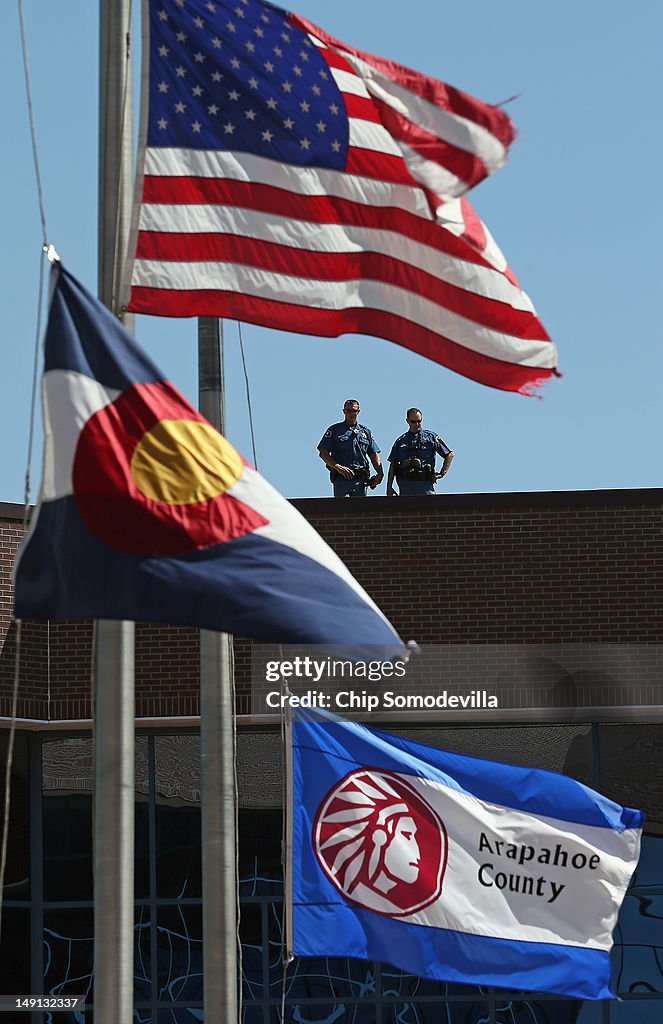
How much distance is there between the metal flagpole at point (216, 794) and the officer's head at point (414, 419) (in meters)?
8.15

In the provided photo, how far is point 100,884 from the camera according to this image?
27.2 feet

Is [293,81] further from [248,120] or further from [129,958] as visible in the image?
[129,958]

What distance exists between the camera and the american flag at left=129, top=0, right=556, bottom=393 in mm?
9266

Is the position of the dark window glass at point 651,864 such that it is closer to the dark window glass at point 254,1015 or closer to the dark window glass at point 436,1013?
the dark window glass at point 436,1013

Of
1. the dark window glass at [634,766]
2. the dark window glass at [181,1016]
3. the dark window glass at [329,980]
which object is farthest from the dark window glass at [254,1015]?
the dark window glass at [634,766]

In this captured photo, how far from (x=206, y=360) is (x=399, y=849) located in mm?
3796

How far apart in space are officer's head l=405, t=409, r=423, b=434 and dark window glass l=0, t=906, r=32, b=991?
671 cm

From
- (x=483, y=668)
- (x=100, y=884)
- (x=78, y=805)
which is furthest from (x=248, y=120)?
(x=78, y=805)

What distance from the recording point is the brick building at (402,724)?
18.2 m

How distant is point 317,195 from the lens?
972cm

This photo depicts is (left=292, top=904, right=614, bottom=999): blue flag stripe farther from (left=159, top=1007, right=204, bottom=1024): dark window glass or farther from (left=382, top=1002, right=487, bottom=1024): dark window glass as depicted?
(left=159, top=1007, right=204, bottom=1024): dark window glass

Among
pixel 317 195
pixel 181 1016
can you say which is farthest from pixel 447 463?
pixel 317 195

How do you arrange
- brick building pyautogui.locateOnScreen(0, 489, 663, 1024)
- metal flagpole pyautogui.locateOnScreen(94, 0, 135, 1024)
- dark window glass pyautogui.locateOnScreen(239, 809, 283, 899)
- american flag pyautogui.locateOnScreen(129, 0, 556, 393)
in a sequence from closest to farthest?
1. metal flagpole pyautogui.locateOnScreen(94, 0, 135, 1024)
2. american flag pyautogui.locateOnScreen(129, 0, 556, 393)
3. brick building pyautogui.locateOnScreen(0, 489, 663, 1024)
4. dark window glass pyautogui.locateOnScreen(239, 809, 283, 899)

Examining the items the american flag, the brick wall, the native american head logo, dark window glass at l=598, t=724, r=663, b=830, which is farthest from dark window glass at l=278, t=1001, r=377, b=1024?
the american flag
